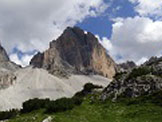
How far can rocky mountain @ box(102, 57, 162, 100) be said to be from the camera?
49812mm

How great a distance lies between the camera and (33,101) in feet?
184

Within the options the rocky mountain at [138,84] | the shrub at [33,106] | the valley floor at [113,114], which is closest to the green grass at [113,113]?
the valley floor at [113,114]

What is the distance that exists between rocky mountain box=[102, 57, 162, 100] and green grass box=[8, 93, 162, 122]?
11.1ft

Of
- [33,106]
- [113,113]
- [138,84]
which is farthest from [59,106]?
[138,84]

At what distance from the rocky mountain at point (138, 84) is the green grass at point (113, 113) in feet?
11.1

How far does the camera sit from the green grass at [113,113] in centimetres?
3697

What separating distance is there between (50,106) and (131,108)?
1099 cm

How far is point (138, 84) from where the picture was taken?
51906mm

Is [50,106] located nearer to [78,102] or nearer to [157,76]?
[78,102]

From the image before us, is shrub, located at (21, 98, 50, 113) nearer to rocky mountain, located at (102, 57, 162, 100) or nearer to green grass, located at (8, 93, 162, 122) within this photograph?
green grass, located at (8, 93, 162, 122)

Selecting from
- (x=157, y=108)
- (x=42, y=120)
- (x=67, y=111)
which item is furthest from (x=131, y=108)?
(x=42, y=120)

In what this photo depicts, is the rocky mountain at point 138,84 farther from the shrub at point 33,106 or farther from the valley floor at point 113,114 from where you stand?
the shrub at point 33,106

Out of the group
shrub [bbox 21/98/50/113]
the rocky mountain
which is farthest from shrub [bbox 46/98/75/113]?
the rocky mountain

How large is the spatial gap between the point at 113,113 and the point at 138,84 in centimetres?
1232
